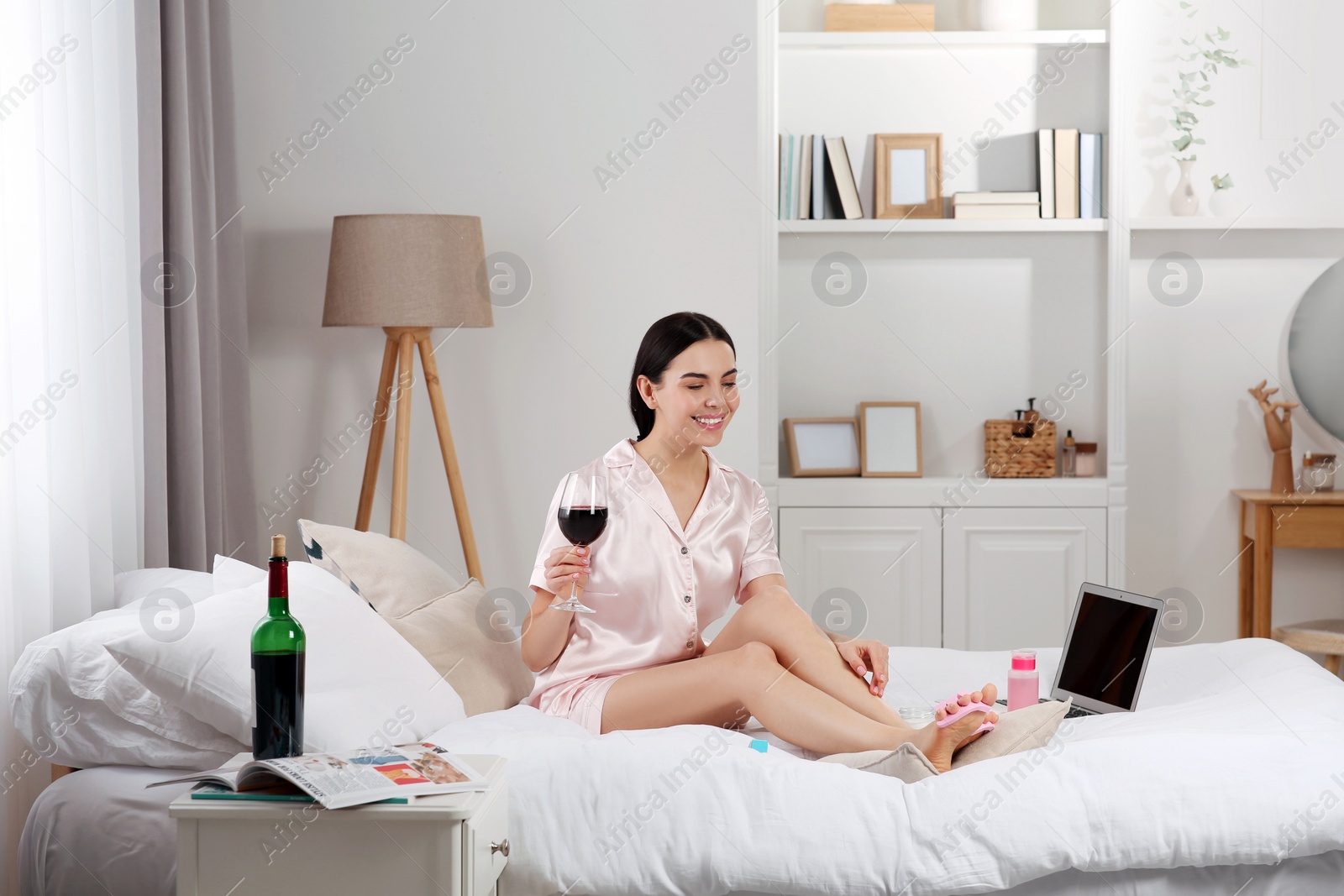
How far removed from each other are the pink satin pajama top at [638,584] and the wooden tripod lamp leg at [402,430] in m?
0.81

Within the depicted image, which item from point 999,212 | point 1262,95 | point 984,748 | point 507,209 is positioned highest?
point 1262,95

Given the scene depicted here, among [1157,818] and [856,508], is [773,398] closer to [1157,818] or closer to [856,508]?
[856,508]

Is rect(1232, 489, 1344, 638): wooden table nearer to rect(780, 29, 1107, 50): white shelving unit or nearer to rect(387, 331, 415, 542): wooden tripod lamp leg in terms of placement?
rect(780, 29, 1107, 50): white shelving unit

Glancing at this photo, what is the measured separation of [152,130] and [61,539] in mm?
854

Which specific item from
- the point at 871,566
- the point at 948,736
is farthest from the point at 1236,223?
the point at 948,736

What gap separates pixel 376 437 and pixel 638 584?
1088mm

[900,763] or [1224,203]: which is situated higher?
[1224,203]

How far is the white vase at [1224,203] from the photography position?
366 cm

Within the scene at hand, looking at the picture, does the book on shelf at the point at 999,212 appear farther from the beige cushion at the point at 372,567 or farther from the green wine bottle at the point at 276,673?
the green wine bottle at the point at 276,673

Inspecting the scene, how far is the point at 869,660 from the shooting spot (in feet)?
6.20

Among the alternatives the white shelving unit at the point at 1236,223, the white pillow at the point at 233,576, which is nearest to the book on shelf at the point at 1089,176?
the white shelving unit at the point at 1236,223

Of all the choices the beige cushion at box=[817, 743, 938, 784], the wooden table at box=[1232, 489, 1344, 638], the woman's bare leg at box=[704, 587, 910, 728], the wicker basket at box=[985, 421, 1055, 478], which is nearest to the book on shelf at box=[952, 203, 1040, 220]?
the wicker basket at box=[985, 421, 1055, 478]

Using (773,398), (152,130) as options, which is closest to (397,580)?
(152,130)

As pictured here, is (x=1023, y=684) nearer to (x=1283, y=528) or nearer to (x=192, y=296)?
(x=192, y=296)
